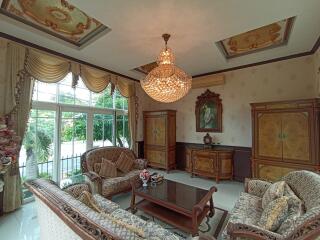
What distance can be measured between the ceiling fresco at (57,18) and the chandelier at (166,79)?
3.26ft

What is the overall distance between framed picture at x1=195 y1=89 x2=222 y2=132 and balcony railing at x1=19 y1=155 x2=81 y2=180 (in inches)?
136

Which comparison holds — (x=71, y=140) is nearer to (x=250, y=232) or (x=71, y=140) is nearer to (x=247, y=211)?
(x=247, y=211)

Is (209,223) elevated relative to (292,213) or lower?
lower

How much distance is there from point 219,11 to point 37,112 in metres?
3.63

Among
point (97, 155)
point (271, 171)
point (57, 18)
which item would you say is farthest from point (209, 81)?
point (57, 18)

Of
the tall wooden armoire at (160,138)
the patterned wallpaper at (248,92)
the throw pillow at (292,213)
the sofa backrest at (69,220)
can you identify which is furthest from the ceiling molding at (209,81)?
the sofa backrest at (69,220)

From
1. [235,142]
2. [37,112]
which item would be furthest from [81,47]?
[235,142]

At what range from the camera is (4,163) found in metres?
2.48

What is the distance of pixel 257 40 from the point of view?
3.54 meters

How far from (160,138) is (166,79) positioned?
2.97m

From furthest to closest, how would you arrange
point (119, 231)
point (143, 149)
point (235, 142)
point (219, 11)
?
point (143, 149) < point (235, 142) < point (219, 11) < point (119, 231)

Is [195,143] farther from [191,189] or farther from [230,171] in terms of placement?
[191,189]

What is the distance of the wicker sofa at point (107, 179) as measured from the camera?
3.14 metres

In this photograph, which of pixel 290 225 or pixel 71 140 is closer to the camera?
pixel 290 225
